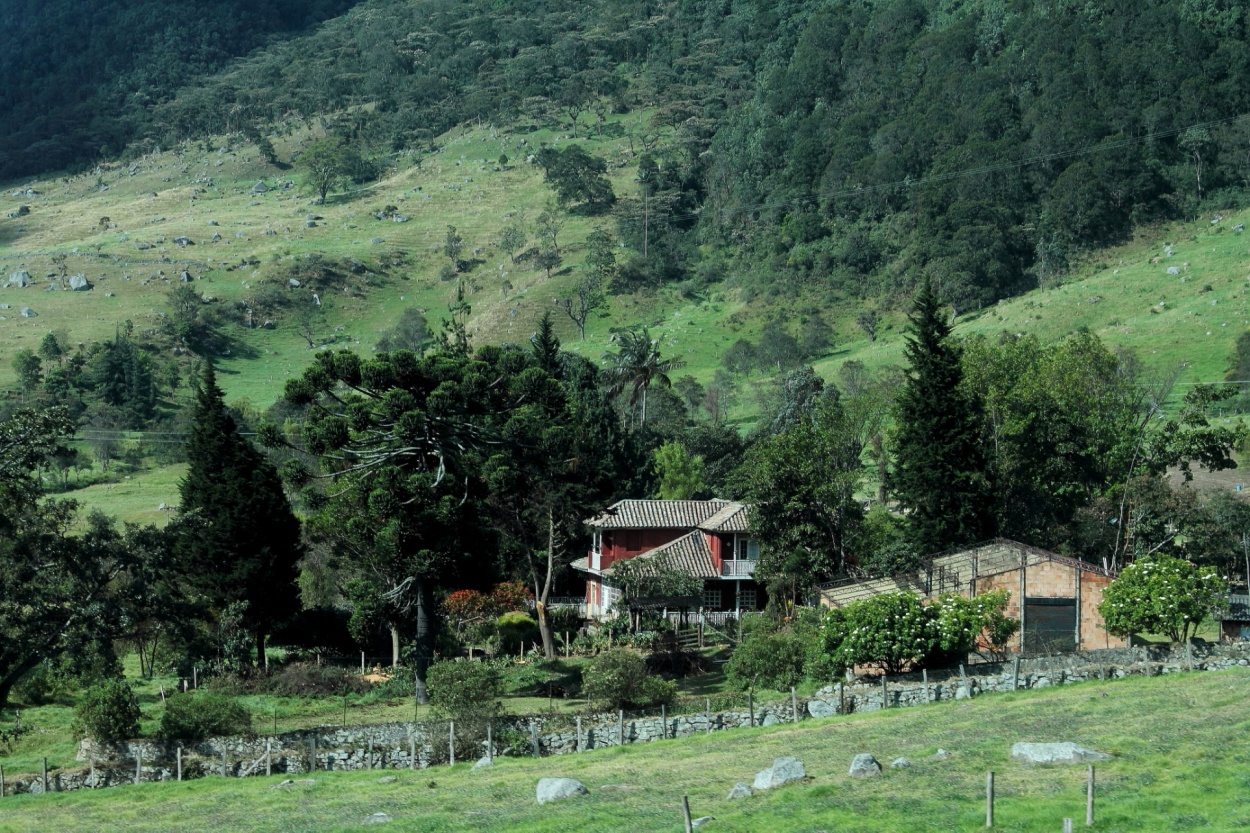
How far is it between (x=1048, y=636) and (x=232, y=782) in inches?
967

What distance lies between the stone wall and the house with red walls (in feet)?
59.6

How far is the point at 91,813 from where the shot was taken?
28719 mm

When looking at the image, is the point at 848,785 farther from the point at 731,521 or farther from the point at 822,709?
the point at 731,521

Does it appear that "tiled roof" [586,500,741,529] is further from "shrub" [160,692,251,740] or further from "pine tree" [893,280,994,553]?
"shrub" [160,692,251,740]

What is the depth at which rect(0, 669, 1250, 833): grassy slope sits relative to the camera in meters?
21.1

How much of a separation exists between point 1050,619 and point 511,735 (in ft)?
61.0

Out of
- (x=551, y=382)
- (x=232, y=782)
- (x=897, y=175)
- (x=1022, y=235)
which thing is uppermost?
(x=897, y=175)

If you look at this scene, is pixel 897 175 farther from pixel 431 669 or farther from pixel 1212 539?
pixel 431 669

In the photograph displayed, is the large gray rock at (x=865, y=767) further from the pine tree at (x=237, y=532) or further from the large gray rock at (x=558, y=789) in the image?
the pine tree at (x=237, y=532)

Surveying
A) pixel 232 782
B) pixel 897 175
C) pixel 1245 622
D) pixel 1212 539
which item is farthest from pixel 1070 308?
pixel 232 782

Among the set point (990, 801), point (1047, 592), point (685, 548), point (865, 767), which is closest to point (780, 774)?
point (865, 767)

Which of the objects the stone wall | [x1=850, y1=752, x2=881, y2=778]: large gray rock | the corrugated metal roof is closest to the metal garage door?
the corrugated metal roof

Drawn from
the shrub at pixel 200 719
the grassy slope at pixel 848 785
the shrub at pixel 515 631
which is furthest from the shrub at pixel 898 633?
the shrub at pixel 515 631

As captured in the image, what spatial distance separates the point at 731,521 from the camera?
57531mm
